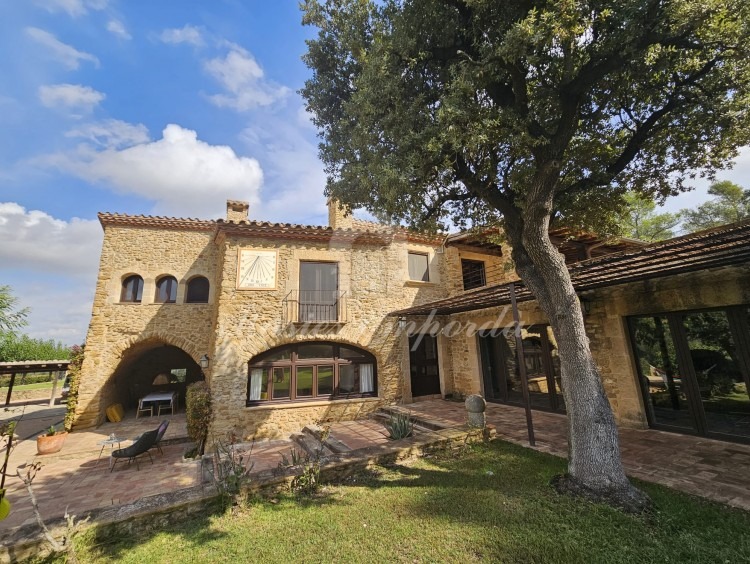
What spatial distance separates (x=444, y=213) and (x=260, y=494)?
6610 mm

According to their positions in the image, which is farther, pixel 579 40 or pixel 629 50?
pixel 579 40

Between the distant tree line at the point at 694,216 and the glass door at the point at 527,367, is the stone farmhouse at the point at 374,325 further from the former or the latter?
the distant tree line at the point at 694,216

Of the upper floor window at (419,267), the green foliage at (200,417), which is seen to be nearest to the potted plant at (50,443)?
the green foliage at (200,417)

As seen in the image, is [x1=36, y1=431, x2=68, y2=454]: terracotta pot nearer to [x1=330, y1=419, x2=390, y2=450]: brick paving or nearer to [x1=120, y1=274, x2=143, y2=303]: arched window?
[x1=120, y1=274, x2=143, y2=303]: arched window

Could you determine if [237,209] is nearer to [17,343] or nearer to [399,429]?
[399,429]

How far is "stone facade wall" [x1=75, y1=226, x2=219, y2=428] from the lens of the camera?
35.9 ft

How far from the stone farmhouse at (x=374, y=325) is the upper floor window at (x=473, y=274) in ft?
0.18

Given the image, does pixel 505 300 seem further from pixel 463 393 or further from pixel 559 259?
pixel 463 393

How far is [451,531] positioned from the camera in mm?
3865

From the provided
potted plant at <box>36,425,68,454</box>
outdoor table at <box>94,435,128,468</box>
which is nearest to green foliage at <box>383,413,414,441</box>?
outdoor table at <box>94,435,128,468</box>

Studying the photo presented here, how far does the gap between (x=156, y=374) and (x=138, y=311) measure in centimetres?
499

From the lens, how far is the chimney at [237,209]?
12.9m

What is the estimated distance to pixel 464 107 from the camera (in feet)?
16.3

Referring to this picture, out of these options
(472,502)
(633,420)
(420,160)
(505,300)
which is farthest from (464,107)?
(633,420)
